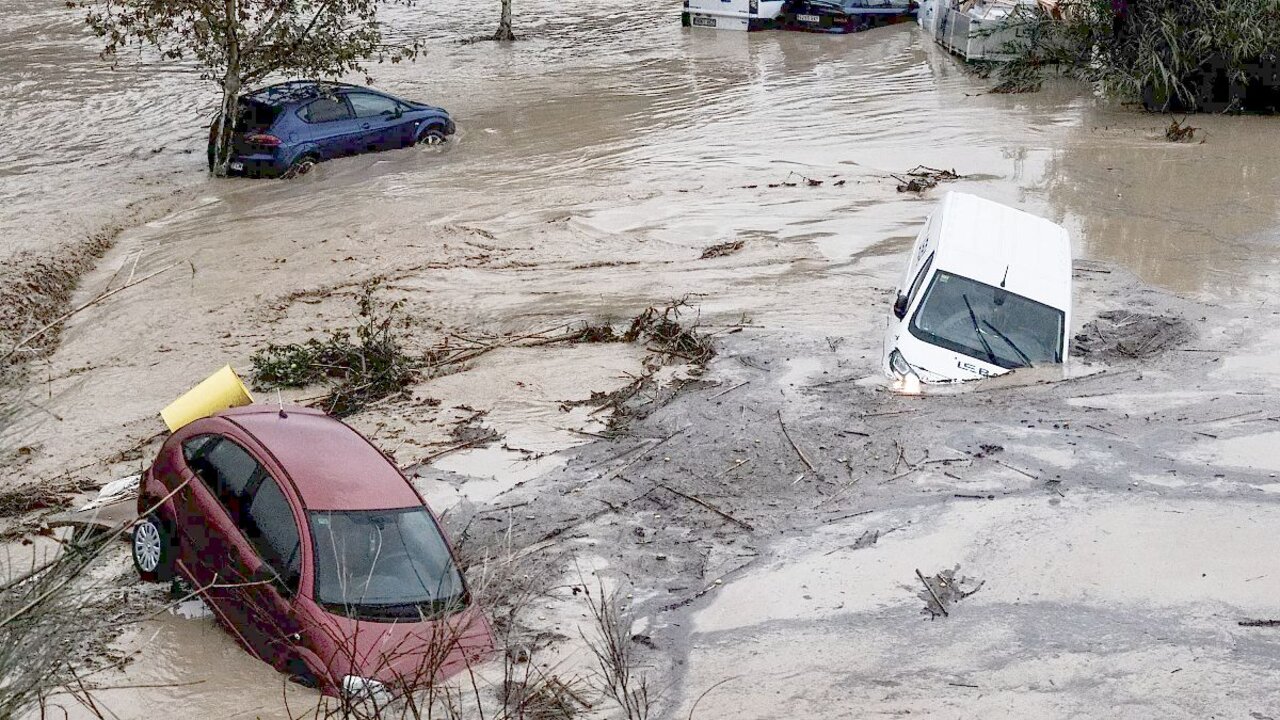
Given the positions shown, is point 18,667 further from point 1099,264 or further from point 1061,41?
point 1061,41

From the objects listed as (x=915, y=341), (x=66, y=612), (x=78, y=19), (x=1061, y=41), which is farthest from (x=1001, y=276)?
(x=78, y=19)

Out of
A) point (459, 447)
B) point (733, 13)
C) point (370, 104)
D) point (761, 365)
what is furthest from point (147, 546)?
point (733, 13)

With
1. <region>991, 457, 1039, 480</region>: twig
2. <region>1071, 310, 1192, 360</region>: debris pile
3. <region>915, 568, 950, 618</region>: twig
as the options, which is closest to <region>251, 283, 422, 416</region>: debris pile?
<region>991, 457, 1039, 480</region>: twig

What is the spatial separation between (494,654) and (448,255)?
926 cm

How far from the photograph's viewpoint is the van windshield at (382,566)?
726 cm

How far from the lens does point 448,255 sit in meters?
15.9

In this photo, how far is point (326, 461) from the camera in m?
7.91

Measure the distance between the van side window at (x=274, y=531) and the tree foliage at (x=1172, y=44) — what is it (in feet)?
63.4

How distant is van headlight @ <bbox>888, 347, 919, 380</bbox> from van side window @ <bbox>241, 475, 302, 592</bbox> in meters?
5.44

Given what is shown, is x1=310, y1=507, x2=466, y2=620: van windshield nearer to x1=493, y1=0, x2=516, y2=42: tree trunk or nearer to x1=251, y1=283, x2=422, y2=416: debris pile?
x1=251, y1=283, x2=422, y2=416: debris pile

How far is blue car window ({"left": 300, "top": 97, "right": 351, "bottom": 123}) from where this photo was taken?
19.8 meters

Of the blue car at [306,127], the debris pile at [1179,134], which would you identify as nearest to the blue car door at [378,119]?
the blue car at [306,127]

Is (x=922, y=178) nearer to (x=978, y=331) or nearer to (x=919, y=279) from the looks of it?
(x=919, y=279)

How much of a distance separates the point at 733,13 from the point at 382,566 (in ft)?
94.0
